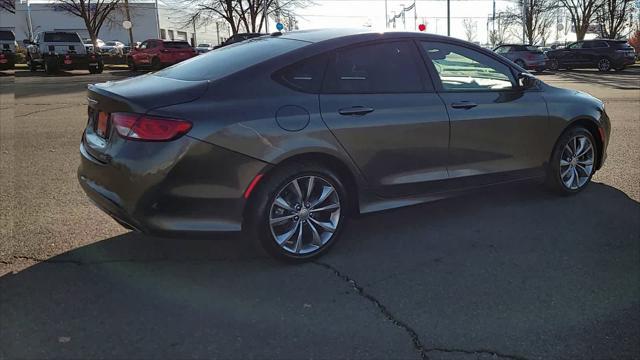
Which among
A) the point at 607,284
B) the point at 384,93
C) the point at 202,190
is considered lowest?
the point at 607,284

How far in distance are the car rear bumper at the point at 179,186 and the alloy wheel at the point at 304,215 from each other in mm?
288

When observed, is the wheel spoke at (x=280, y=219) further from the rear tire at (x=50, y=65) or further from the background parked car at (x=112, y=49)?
the background parked car at (x=112, y=49)

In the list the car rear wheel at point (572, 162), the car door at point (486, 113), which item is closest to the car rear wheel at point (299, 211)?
the car door at point (486, 113)

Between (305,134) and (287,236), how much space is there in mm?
690

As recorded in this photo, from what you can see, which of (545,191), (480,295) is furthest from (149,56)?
(480,295)

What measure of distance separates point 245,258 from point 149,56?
2310cm

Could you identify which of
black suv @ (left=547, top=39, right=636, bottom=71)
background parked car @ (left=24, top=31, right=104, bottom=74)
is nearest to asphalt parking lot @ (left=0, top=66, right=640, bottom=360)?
background parked car @ (left=24, top=31, right=104, bottom=74)

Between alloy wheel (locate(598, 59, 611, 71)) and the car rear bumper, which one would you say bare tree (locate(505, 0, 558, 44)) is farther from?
the car rear bumper

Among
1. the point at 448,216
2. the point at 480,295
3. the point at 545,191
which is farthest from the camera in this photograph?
the point at 545,191

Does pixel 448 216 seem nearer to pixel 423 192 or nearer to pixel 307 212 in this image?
pixel 423 192

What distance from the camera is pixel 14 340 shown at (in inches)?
112

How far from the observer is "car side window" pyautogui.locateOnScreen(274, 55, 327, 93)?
3.76 m

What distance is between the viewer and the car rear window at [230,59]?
149 inches

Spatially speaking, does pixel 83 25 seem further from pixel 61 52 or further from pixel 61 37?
pixel 61 52
